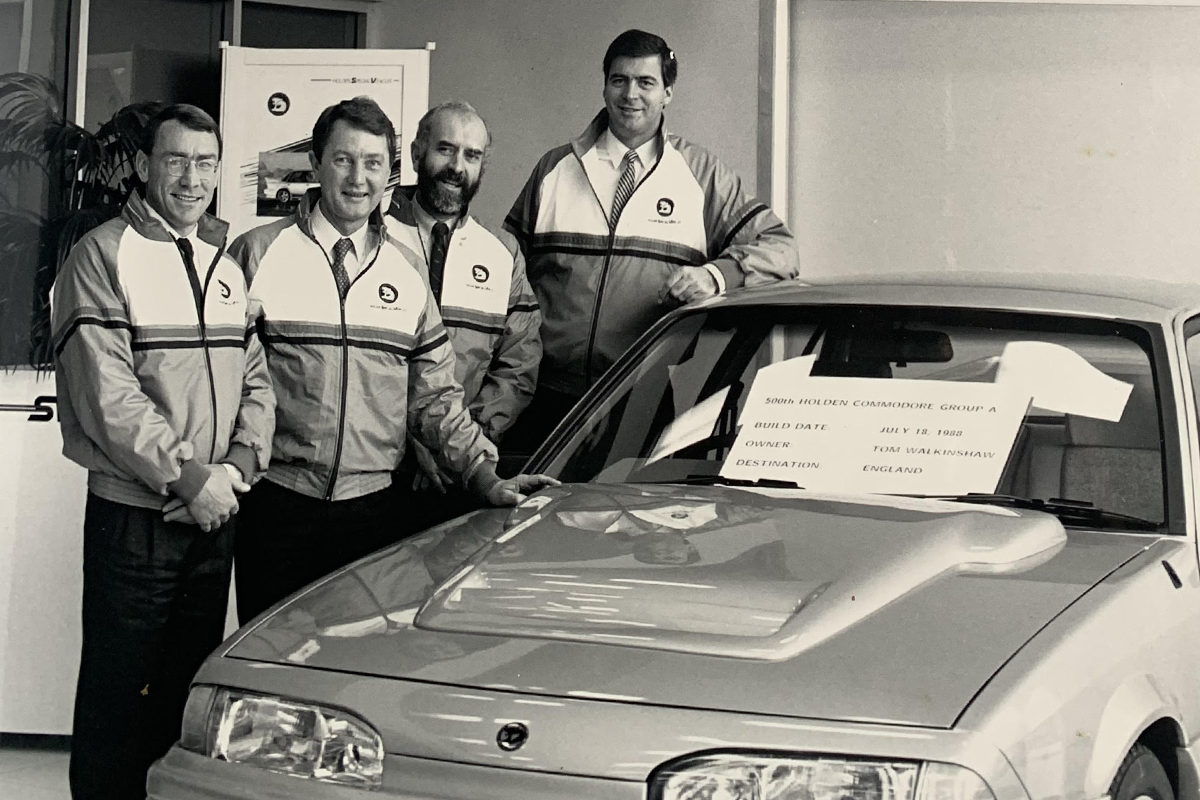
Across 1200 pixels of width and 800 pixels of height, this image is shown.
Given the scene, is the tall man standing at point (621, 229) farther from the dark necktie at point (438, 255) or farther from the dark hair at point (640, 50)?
the dark necktie at point (438, 255)

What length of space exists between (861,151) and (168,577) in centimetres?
361

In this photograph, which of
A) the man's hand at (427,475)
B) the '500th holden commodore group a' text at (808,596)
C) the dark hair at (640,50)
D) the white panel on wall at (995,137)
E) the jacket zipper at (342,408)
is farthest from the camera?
the white panel on wall at (995,137)

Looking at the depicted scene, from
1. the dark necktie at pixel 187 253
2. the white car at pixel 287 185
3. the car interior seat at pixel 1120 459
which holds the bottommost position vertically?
the car interior seat at pixel 1120 459

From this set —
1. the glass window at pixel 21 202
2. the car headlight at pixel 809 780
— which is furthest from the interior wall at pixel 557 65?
the car headlight at pixel 809 780

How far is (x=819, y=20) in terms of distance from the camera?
6023 millimetres

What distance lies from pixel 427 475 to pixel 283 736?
1.62m

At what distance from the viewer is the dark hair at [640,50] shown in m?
4.20

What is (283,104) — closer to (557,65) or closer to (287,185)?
(287,185)

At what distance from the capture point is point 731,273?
13.3 ft

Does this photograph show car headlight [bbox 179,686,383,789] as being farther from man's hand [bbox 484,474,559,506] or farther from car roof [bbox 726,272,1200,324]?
car roof [bbox 726,272,1200,324]

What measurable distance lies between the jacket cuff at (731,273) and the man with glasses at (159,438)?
1.29m

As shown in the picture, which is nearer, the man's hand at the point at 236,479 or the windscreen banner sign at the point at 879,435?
the windscreen banner sign at the point at 879,435

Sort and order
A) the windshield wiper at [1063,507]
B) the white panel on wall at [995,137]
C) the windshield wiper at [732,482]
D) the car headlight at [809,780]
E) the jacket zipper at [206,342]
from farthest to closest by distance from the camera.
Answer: the white panel on wall at [995,137] < the jacket zipper at [206,342] < the windshield wiper at [732,482] < the windshield wiper at [1063,507] < the car headlight at [809,780]

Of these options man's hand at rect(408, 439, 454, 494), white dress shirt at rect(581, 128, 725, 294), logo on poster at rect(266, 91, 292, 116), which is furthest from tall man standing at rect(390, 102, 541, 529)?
logo on poster at rect(266, 91, 292, 116)
